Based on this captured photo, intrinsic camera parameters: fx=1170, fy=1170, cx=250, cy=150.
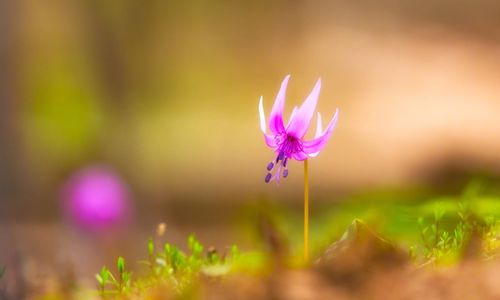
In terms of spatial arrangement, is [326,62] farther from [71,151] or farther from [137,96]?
[71,151]

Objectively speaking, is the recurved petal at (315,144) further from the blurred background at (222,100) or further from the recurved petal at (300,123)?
the blurred background at (222,100)

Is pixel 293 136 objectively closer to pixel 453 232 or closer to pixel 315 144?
pixel 315 144

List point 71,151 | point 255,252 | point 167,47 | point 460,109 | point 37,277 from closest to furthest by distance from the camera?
point 37,277 → point 255,252 → point 460,109 → point 71,151 → point 167,47

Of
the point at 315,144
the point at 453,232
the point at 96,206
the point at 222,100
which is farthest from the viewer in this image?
the point at 222,100

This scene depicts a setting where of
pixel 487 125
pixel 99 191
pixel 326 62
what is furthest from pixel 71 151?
pixel 99 191

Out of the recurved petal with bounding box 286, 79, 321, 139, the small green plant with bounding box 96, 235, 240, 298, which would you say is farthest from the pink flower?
the small green plant with bounding box 96, 235, 240, 298

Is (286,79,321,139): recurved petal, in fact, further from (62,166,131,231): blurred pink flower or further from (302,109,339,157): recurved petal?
(62,166,131,231): blurred pink flower

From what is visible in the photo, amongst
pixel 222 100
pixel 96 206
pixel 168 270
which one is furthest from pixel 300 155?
pixel 222 100

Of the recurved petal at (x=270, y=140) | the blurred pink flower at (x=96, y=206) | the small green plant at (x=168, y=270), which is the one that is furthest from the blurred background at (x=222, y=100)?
the recurved petal at (x=270, y=140)
